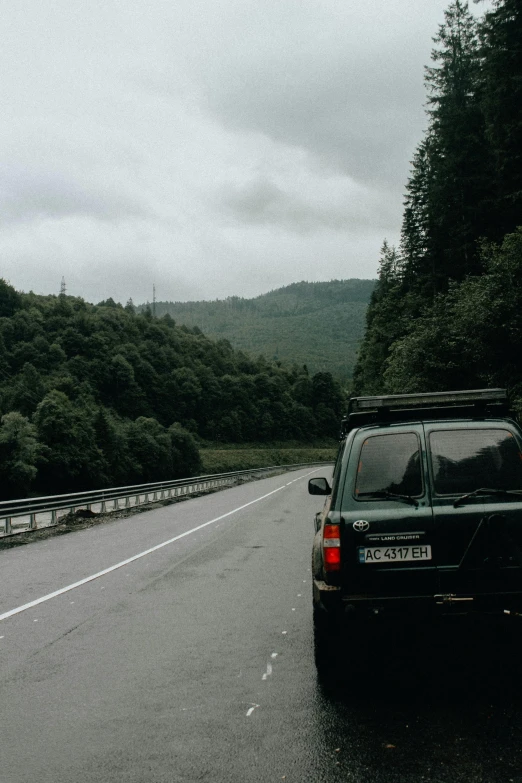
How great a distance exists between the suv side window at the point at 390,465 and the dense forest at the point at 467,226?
18249 millimetres

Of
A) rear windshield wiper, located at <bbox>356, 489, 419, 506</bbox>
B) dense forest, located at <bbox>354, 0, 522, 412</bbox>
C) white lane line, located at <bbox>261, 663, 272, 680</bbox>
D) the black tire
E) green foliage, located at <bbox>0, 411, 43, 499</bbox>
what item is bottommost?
green foliage, located at <bbox>0, 411, 43, 499</bbox>

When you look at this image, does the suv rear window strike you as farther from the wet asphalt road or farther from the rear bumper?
the wet asphalt road

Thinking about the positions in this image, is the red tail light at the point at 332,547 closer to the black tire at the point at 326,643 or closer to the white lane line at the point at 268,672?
the black tire at the point at 326,643

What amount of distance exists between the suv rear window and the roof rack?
0.36 m

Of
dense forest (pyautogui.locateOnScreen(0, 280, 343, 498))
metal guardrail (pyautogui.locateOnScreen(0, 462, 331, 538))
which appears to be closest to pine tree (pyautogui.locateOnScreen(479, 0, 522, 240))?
metal guardrail (pyautogui.locateOnScreen(0, 462, 331, 538))

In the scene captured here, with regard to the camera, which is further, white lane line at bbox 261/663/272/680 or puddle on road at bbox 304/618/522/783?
white lane line at bbox 261/663/272/680

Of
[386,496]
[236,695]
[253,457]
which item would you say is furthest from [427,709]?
[253,457]

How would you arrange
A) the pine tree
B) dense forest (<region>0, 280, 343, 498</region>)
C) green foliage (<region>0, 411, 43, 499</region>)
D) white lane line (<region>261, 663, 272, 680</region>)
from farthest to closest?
dense forest (<region>0, 280, 343, 498</region>)
green foliage (<region>0, 411, 43, 499</region>)
the pine tree
white lane line (<region>261, 663, 272, 680</region>)

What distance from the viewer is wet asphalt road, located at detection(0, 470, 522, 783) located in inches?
153

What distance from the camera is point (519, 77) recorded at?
2911cm

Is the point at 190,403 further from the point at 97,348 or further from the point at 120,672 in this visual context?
the point at 120,672

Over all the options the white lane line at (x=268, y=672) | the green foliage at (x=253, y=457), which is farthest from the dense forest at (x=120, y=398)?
the white lane line at (x=268, y=672)

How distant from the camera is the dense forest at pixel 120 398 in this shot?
86.5 m

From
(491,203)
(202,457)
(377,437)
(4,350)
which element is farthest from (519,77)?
(4,350)
